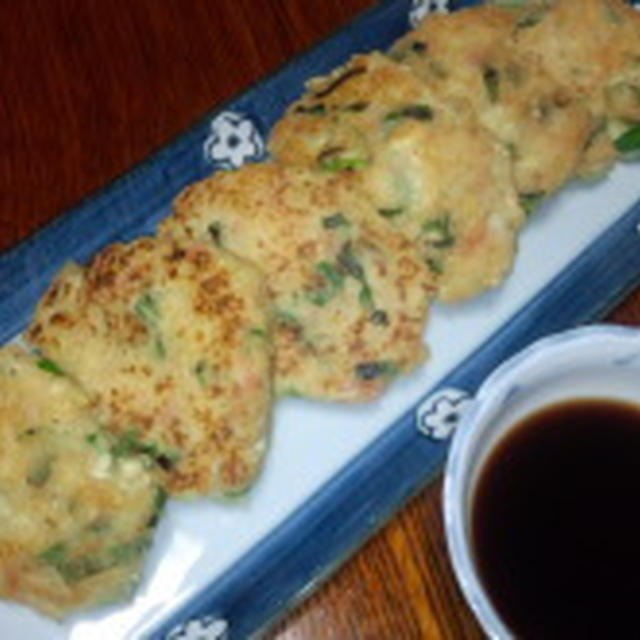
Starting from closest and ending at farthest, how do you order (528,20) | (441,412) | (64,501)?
1. (64,501)
2. (441,412)
3. (528,20)

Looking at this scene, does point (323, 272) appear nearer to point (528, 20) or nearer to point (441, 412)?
point (441, 412)

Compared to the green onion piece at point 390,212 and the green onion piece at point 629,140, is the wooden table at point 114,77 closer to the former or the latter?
the green onion piece at point 629,140

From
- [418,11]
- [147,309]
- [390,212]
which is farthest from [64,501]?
[418,11]

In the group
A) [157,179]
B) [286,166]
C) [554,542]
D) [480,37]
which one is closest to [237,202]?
[286,166]

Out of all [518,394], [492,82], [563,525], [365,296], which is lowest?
[563,525]

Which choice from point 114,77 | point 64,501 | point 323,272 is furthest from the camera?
point 114,77

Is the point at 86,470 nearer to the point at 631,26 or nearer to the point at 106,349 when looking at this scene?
the point at 106,349

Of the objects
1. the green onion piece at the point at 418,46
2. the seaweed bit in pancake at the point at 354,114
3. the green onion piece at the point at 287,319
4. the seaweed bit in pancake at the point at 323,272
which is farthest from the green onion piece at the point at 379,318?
the green onion piece at the point at 418,46

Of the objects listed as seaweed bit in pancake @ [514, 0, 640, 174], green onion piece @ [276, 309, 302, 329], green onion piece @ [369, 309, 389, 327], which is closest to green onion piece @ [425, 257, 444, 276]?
green onion piece @ [369, 309, 389, 327]
